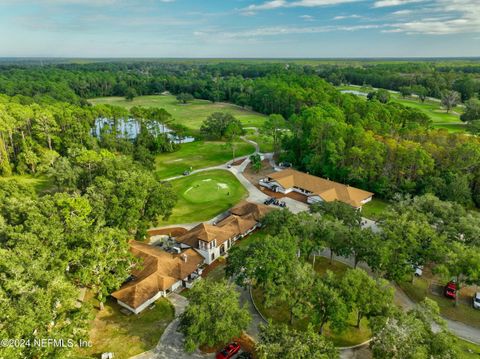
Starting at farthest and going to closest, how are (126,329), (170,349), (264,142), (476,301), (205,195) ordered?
(264,142)
(205,195)
(476,301)
(126,329)
(170,349)

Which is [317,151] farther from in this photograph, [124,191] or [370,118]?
[124,191]

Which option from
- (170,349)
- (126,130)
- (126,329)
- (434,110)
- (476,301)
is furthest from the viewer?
(434,110)

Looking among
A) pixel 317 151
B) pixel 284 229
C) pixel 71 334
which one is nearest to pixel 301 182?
pixel 317 151

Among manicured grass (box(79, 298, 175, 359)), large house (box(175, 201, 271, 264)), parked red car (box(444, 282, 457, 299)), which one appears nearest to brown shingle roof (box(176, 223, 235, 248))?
large house (box(175, 201, 271, 264))

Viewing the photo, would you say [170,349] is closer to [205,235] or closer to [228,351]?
[228,351]

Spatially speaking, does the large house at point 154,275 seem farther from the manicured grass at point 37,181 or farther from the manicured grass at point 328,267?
the manicured grass at point 37,181

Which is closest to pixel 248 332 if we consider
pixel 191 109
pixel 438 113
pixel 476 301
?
pixel 476 301
